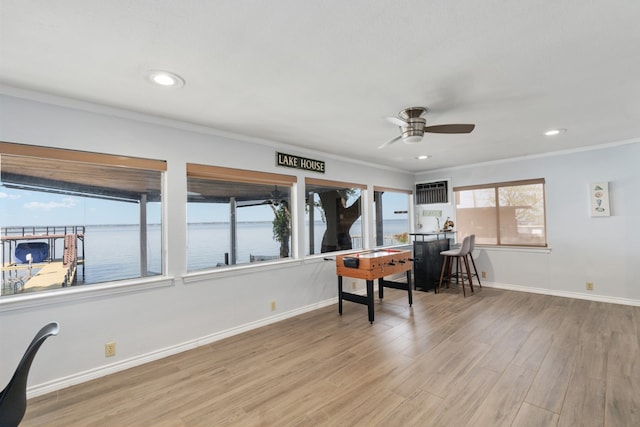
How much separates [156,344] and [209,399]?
3.25 feet

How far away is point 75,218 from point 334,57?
2545 millimetres

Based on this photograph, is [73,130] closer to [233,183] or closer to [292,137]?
[233,183]

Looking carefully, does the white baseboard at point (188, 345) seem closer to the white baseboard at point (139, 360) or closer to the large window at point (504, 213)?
the white baseboard at point (139, 360)

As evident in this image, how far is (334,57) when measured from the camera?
6.23 ft

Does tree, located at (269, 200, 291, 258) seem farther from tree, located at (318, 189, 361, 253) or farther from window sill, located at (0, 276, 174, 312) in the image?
window sill, located at (0, 276, 174, 312)

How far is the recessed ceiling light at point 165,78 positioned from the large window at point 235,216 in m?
1.06

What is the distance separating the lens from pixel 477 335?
3.27 metres

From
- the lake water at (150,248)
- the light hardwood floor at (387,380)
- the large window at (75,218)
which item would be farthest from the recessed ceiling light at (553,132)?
the large window at (75,218)

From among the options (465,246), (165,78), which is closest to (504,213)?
(465,246)

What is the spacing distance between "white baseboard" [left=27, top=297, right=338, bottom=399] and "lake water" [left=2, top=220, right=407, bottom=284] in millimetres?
746

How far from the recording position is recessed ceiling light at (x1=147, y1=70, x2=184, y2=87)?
205 centimetres

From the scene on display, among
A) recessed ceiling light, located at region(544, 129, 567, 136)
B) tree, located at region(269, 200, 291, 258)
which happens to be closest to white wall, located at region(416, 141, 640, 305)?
recessed ceiling light, located at region(544, 129, 567, 136)

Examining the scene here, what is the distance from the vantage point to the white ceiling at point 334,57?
147 cm

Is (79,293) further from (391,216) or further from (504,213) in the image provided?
(504,213)
